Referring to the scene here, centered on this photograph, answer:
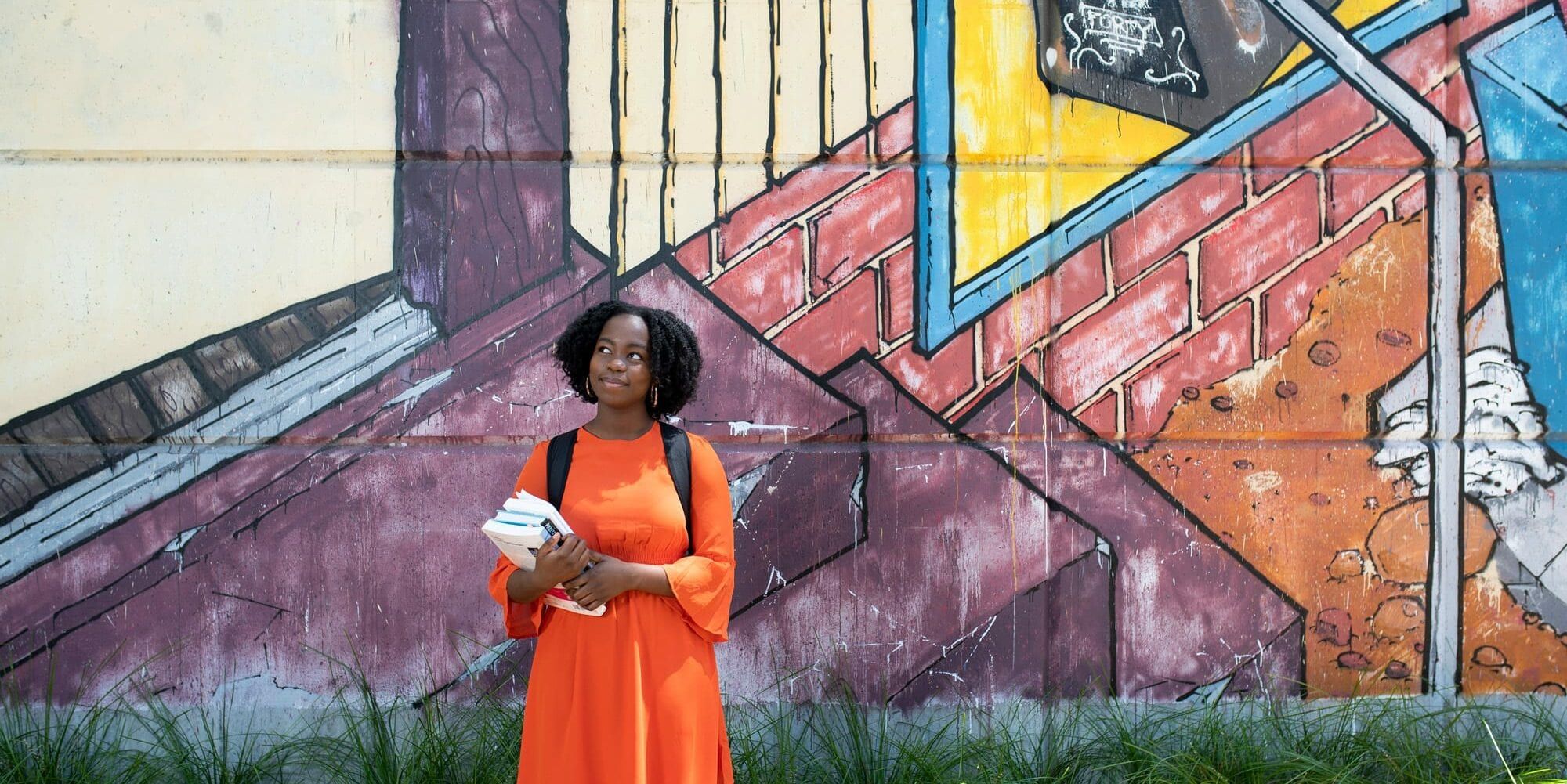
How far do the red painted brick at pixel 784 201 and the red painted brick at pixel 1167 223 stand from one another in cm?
89

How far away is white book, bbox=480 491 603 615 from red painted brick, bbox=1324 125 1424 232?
285 cm

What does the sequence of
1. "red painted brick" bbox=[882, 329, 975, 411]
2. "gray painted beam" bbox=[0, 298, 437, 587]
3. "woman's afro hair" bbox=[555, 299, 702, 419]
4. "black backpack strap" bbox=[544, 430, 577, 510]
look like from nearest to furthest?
"black backpack strap" bbox=[544, 430, 577, 510] → "woman's afro hair" bbox=[555, 299, 702, 419] → "gray painted beam" bbox=[0, 298, 437, 587] → "red painted brick" bbox=[882, 329, 975, 411]

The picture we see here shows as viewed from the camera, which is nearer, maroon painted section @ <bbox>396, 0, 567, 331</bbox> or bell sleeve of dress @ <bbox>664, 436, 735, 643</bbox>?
bell sleeve of dress @ <bbox>664, 436, 735, 643</bbox>

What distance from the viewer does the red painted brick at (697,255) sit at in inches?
151

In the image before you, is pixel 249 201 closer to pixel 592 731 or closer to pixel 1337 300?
pixel 592 731

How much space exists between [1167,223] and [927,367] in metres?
0.93

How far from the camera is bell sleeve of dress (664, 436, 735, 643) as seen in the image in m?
2.57

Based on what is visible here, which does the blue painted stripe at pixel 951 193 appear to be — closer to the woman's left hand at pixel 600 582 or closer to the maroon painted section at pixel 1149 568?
the maroon painted section at pixel 1149 568

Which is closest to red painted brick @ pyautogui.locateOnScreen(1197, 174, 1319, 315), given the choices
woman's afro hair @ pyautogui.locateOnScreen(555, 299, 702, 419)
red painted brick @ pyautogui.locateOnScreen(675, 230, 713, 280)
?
red painted brick @ pyautogui.locateOnScreen(675, 230, 713, 280)

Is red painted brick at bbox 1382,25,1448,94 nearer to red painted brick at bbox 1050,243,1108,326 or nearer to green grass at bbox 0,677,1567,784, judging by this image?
red painted brick at bbox 1050,243,1108,326

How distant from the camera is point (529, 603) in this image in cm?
262

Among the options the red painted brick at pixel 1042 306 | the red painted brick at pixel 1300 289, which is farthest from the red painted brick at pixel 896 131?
the red painted brick at pixel 1300 289

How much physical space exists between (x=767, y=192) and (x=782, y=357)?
54cm

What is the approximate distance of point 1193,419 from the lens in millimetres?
3891
